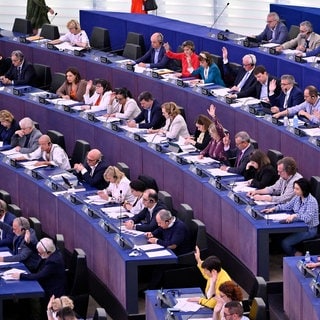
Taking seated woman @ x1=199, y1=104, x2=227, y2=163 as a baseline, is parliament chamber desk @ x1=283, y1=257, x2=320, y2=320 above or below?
below

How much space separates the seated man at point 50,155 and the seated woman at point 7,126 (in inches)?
41.2

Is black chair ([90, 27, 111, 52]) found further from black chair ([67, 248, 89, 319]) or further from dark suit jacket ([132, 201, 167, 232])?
black chair ([67, 248, 89, 319])

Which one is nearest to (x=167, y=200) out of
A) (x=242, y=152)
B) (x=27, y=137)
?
(x=242, y=152)

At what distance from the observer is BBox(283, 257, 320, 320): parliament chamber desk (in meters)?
12.8

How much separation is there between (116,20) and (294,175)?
26.0ft

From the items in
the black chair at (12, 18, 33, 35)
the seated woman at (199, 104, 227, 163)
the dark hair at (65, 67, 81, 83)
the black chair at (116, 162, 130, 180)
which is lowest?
the black chair at (116, 162, 130, 180)

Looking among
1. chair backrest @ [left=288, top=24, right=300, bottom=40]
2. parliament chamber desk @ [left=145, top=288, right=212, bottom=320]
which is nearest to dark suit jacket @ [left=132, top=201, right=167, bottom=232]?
parliament chamber desk @ [left=145, top=288, right=212, bottom=320]

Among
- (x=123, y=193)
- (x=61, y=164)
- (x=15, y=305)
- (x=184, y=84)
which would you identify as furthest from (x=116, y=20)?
(x=15, y=305)

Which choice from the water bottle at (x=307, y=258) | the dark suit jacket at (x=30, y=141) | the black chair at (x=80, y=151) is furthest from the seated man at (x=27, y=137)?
the water bottle at (x=307, y=258)

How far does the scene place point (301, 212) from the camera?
14.8 meters

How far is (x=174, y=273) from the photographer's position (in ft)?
46.1

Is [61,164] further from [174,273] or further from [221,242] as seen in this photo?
[174,273]

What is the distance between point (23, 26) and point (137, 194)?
813 cm

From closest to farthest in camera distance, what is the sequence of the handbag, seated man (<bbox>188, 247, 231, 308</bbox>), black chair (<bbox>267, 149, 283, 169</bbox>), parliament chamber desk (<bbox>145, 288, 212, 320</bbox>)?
parliament chamber desk (<bbox>145, 288, 212, 320</bbox>), seated man (<bbox>188, 247, 231, 308</bbox>), black chair (<bbox>267, 149, 283, 169</bbox>), the handbag
